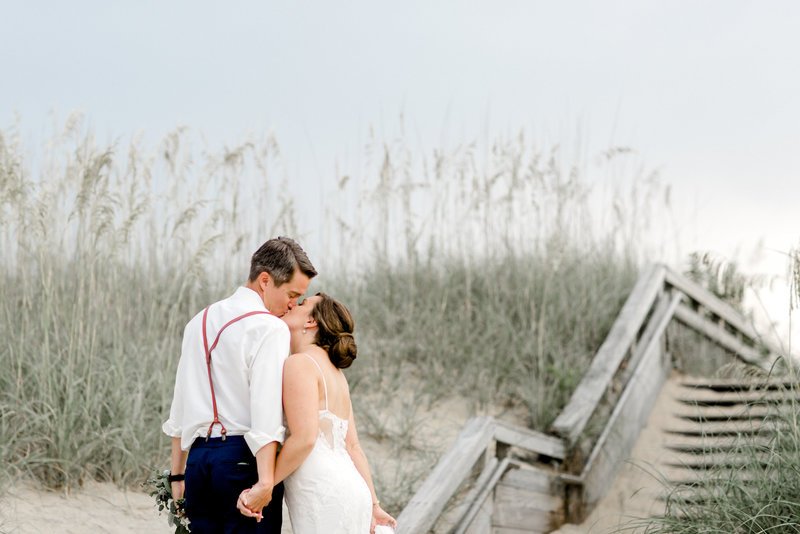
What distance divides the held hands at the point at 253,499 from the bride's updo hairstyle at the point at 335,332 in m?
0.46

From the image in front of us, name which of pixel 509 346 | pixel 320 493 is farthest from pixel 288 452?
pixel 509 346

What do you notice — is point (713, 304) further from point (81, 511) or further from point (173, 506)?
point (173, 506)

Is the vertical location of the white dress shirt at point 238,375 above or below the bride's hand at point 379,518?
above

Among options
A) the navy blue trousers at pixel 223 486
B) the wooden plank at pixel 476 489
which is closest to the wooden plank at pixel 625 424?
the wooden plank at pixel 476 489

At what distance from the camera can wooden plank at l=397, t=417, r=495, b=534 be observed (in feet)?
12.1

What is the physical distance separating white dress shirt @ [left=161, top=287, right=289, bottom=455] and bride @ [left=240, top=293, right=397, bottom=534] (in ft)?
0.19

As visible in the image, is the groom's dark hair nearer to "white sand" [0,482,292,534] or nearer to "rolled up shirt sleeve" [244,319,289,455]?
"rolled up shirt sleeve" [244,319,289,455]

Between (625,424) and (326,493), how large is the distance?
3.80 meters

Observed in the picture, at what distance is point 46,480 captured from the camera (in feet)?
13.2

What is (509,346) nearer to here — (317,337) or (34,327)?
(34,327)

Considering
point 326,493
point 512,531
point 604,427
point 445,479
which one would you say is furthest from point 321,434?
point 604,427

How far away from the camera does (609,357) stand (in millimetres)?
5703

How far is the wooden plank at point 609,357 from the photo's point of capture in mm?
5043

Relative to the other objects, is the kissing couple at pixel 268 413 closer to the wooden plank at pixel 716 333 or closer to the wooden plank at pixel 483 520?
the wooden plank at pixel 483 520
